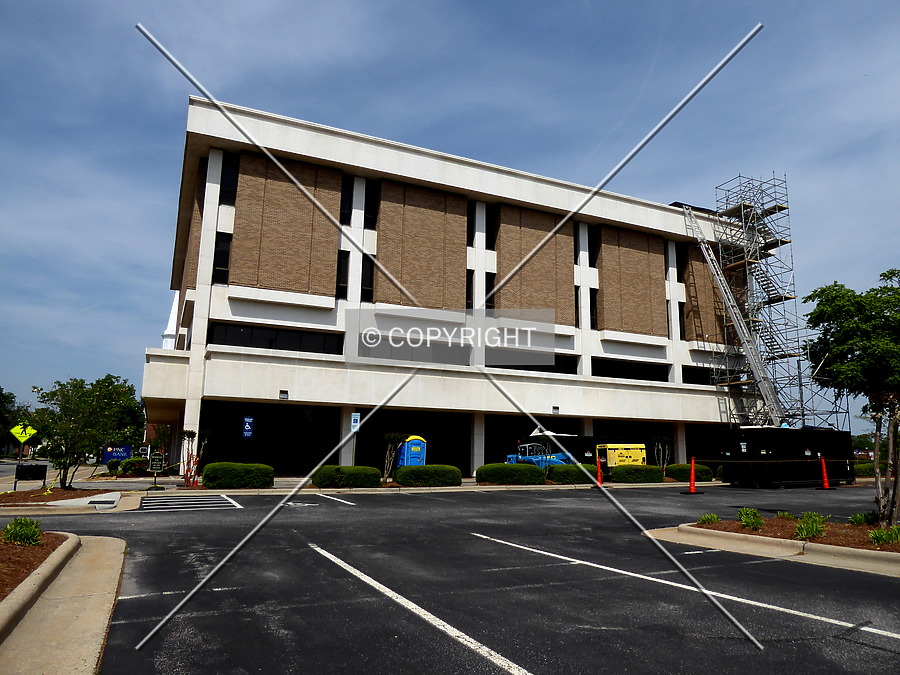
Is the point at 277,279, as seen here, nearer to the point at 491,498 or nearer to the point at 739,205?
the point at 491,498

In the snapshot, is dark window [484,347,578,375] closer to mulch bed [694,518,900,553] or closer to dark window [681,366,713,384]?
dark window [681,366,713,384]

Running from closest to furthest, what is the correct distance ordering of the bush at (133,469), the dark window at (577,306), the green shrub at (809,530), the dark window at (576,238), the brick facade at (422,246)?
the green shrub at (809,530)
the brick facade at (422,246)
the bush at (133,469)
the dark window at (577,306)
the dark window at (576,238)

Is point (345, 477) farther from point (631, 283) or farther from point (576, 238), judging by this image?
point (631, 283)

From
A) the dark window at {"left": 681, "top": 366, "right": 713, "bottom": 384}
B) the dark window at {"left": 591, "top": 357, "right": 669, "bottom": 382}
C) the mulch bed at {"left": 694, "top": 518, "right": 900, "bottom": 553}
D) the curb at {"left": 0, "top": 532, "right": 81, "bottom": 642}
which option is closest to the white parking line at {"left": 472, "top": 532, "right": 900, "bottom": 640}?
the mulch bed at {"left": 694, "top": 518, "right": 900, "bottom": 553}

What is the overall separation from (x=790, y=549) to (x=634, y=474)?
22702 mm

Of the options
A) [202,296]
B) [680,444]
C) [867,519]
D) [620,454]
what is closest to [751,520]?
[867,519]

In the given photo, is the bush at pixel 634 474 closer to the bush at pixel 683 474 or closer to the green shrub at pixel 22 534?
the bush at pixel 683 474

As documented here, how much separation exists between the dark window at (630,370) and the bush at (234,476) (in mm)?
25463

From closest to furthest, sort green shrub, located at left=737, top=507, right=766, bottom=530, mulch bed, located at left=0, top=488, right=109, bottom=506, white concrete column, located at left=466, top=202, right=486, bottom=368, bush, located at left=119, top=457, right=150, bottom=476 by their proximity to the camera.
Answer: green shrub, located at left=737, top=507, right=766, bottom=530 → mulch bed, located at left=0, top=488, right=109, bottom=506 → white concrete column, located at left=466, top=202, right=486, bottom=368 → bush, located at left=119, top=457, right=150, bottom=476

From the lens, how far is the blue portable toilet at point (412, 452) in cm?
3256

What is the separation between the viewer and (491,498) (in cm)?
2220

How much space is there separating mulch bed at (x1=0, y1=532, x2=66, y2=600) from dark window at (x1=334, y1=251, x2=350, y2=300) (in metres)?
26.7

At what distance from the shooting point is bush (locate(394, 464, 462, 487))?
88.3 ft

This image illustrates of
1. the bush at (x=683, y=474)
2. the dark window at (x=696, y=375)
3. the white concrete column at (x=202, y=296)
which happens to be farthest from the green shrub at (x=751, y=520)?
the dark window at (x=696, y=375)
